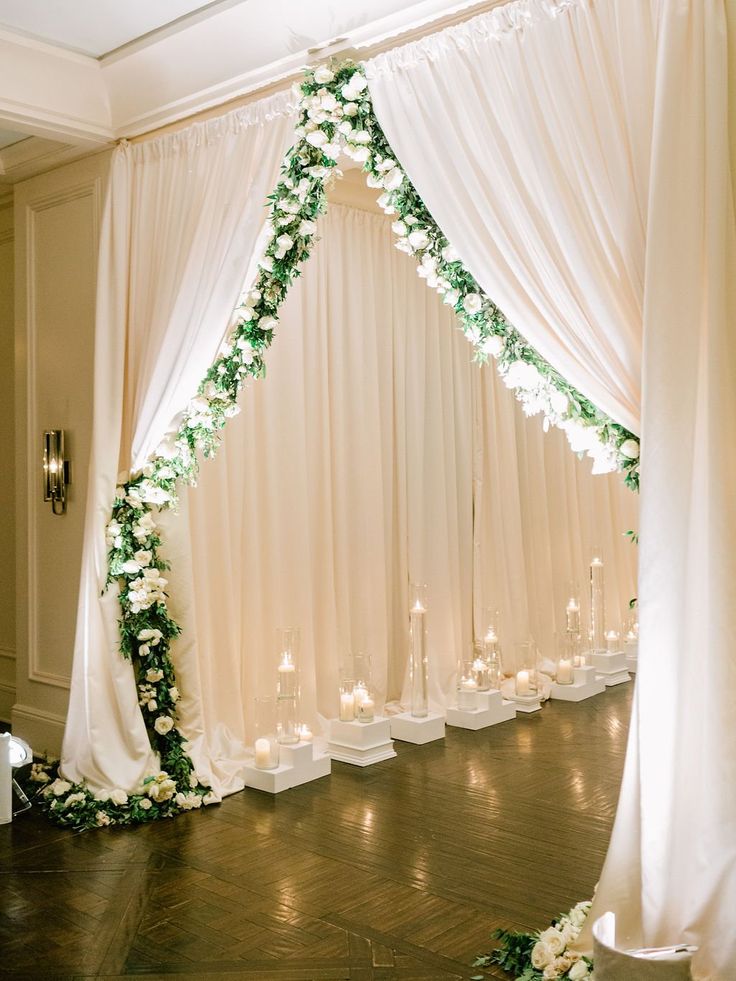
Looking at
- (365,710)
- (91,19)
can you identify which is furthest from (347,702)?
(91,19)

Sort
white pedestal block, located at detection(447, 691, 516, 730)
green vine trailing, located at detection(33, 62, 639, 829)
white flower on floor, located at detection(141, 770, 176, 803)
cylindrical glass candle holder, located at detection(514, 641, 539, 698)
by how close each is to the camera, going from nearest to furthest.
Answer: green vine trailing, located at detection(33, 62, 639, 829)
white flower on floor, located at detection(141, 770, 176, 803)
white pedestal block, located at detection(447, 691, 516, 730)
cylindrical glass candle holder, located at detection(514, 641, 539, 698)

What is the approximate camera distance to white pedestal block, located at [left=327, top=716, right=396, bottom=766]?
5.06 meters

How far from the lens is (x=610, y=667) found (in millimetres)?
6973

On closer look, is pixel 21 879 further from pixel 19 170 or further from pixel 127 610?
pixel 19 170

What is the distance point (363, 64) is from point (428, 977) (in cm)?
319

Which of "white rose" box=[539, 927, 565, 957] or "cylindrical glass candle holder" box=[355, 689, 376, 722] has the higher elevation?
"cylindrical glass candle holder" box=[355, 689, 376, 722]

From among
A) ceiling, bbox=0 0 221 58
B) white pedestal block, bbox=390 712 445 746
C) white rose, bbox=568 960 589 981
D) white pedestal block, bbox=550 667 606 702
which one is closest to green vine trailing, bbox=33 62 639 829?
ceiling, bbox=0 0 221 58

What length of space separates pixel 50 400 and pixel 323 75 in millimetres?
2511

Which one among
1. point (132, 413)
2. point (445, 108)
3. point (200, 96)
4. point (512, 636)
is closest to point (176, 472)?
point (132, 413)

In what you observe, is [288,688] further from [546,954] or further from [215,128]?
[215,128]

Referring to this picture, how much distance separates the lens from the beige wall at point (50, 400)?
16.9 feet

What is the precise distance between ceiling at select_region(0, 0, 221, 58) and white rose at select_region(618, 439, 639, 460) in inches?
98.9

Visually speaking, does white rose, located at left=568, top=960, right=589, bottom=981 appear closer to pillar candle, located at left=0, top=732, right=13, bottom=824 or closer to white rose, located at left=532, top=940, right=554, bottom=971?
white rose, located at left=532, top=940, right=554, bottom=971

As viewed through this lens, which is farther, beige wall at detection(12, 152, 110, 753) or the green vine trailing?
beige wall at detection(12, 152, 110, 753)
